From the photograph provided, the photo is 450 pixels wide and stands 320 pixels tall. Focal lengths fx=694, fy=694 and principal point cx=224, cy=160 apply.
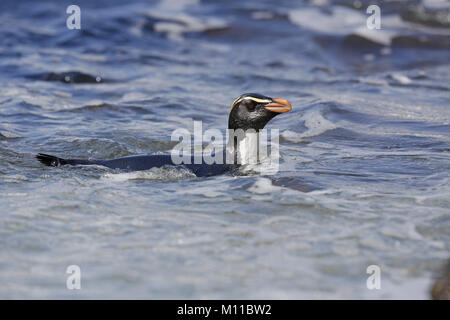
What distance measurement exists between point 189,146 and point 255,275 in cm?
438

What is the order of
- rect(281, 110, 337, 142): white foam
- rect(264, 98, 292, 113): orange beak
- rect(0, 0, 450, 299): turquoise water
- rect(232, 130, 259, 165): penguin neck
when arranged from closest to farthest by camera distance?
rect(0, 0, 450, 299): turquoise water → rect(264, 98, 292, 113): orange beak → rect(232, 130, 259, 165): penguin neck → rect(281, 110, 337, 142): white foam

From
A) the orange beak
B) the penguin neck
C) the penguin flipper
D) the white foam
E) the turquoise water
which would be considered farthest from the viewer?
the white foam

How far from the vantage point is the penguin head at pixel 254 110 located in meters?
7.19

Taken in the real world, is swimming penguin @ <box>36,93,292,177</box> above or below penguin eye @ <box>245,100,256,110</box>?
below

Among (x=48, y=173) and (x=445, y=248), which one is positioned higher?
(x=48, y=173)

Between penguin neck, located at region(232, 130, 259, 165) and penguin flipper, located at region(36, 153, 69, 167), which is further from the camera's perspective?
penguin neck, located at region(232, 130, 259, 165)

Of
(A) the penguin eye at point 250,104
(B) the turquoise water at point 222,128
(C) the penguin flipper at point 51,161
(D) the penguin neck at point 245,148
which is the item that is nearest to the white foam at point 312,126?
(B) the turquoise water at point 222,128

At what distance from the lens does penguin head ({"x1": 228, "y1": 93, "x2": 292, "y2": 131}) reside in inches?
283

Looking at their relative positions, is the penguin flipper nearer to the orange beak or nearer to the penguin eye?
the penguin eye

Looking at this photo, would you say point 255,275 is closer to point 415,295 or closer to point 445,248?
point 415,295

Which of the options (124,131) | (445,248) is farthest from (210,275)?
(124,131)

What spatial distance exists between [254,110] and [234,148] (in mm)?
453

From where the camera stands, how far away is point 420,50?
15336 millimetres

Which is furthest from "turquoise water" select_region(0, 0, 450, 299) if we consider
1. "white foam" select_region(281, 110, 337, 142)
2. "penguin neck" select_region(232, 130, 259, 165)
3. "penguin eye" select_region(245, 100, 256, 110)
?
"penguin eye" select_region(245, 100, 256, 110)
